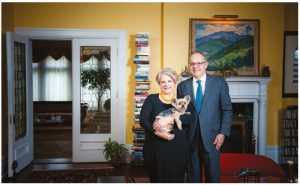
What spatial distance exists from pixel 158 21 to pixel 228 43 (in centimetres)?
127

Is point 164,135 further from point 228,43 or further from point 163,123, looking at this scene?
point 228,43

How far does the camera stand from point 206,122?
2.74m

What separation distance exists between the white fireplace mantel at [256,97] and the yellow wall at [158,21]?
0.31 metres

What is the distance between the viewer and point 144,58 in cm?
546

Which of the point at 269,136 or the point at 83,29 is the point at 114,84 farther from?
the point at 269,136

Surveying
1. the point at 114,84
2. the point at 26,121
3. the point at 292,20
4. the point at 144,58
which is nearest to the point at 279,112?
the point at 292,20

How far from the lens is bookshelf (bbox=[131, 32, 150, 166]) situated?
5.39 m

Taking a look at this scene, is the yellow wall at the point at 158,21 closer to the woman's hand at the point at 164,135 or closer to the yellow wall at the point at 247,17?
the yellow wall at the point at 247,17

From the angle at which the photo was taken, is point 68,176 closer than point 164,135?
No

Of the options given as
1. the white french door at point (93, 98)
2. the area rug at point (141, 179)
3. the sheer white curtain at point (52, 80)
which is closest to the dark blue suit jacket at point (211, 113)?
the area rug at point (141, 179)

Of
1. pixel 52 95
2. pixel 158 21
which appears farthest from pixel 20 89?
pixel 52 95

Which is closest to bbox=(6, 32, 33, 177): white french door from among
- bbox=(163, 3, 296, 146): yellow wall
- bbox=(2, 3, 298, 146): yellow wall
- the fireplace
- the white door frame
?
the white door frame

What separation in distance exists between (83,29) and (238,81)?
280 cm

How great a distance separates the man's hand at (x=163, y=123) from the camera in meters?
2.42
